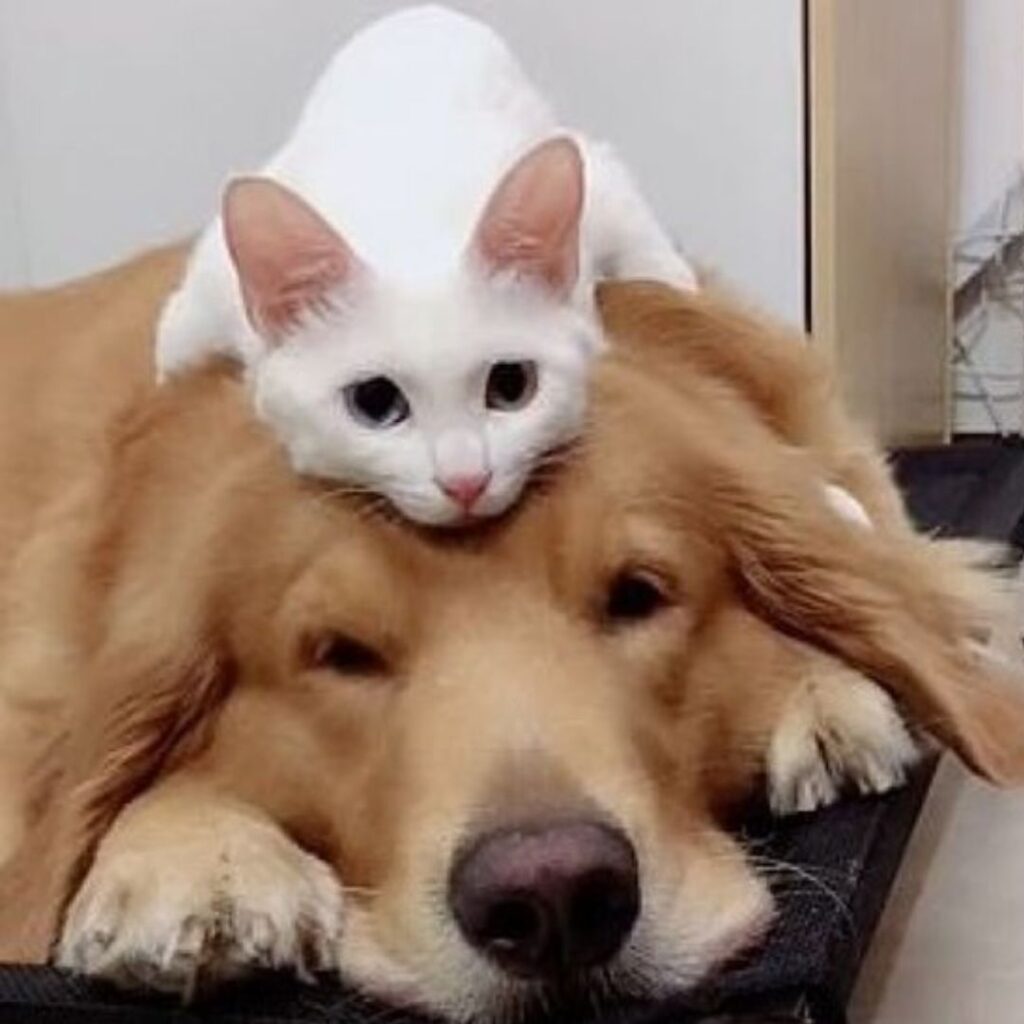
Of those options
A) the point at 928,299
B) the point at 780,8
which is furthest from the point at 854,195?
the point at 928,299

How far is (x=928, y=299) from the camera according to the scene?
289cm

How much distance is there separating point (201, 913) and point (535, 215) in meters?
0.37

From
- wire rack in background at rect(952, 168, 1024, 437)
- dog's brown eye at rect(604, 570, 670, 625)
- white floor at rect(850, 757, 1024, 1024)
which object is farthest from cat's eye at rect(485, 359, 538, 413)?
wire rack in background at rect(952, 168, 1024, 437)

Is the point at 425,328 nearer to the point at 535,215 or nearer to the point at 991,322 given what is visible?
the point at 535,215

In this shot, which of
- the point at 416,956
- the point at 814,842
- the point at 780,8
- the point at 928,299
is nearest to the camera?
the point at 416,956

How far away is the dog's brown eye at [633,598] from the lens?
1.36 metres

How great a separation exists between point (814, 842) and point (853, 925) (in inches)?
3.2

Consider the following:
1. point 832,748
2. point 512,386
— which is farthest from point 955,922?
point 512,386

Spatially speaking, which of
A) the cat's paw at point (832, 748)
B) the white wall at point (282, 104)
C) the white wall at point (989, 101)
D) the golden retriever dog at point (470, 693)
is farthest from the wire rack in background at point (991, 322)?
the cat's paw at point (832, 748)

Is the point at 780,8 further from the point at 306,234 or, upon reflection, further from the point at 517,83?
the point at 306,234

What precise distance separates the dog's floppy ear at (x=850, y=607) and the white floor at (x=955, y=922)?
0.64 feet

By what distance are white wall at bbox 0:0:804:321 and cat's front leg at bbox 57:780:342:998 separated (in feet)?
3.77

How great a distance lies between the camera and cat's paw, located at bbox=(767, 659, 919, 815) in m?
1.42

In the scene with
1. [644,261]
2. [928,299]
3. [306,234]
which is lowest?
[928,299]
